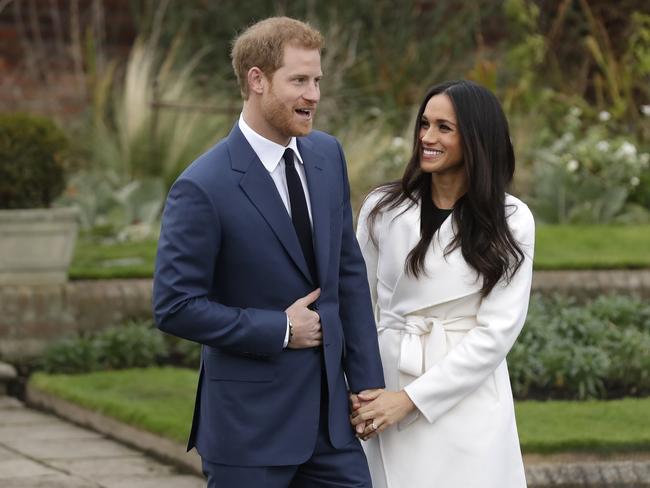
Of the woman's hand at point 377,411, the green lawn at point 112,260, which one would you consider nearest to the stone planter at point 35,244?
the green lawn at point 112,260

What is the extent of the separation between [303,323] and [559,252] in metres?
6.45

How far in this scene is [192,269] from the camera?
3709mm

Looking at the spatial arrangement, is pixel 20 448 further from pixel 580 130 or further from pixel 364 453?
pixel 580 130

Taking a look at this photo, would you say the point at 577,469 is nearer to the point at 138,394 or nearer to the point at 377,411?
the point at 377,411

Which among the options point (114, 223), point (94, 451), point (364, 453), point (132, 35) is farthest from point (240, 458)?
point (132, 35)

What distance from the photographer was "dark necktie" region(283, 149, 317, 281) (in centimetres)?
387

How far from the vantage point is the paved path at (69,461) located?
250 inches

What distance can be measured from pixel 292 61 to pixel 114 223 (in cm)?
775

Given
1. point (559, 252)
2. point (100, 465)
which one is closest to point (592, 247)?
point (559, 252)

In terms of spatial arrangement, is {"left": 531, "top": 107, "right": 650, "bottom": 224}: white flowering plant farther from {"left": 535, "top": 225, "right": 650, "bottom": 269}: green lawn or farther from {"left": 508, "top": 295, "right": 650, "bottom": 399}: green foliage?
{"left": 508, "top": 295, "right": 650, "bottom": 399}: green foliage

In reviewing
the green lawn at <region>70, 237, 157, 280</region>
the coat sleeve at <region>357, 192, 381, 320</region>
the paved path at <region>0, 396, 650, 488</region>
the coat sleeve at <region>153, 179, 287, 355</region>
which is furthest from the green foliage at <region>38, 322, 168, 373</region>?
the coat sleeve at <region>153, 179, 287, 355</region>

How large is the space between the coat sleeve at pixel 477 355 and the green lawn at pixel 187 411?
2107 mm

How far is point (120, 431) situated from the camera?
24.0 ft

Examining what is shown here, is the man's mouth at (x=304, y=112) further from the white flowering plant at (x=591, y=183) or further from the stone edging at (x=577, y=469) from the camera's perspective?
the white flowering plant at (x=591, y=183)
